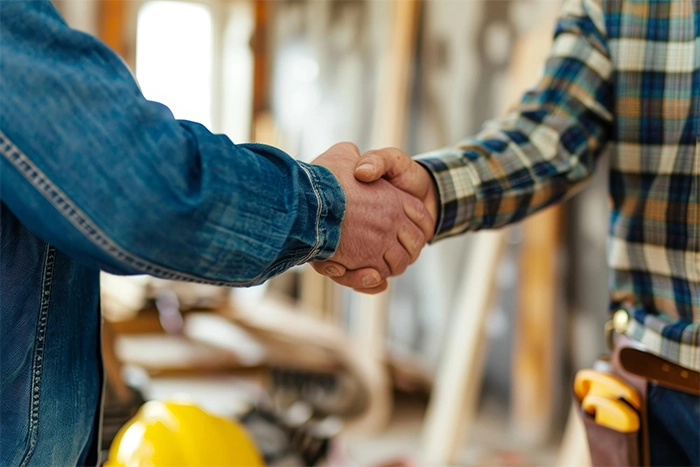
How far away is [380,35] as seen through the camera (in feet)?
13.5

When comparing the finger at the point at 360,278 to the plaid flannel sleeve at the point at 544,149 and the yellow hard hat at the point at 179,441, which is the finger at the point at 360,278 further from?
the yellow hard hat at the point at 179,441

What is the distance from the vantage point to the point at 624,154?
1.26 metres

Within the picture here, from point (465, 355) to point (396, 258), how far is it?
4.87 feet

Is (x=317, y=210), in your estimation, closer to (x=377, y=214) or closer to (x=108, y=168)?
(x=377, y=214)

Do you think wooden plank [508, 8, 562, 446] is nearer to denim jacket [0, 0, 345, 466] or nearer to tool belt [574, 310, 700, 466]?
tool belt [574, 310, 700, 466]

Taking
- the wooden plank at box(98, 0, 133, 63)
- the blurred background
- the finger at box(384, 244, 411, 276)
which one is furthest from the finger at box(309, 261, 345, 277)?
the wooden plank at box(98, 0, 133, 63)

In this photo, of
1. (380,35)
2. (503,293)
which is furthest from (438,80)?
(503,293)

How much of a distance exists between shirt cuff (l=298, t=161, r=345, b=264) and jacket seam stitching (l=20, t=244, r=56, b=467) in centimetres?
34

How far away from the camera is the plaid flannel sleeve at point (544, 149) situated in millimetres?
1323

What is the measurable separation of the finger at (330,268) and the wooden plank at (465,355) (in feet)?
4.95

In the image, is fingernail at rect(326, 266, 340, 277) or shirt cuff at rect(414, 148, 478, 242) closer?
fingernail at rect(326, 266, 340, 277)

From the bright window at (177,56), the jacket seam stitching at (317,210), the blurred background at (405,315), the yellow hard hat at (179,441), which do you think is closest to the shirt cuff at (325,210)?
the jacket seam stitching at (317,210)

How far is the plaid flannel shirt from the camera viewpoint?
3.84ft

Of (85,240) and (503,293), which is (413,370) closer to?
(503,293)
